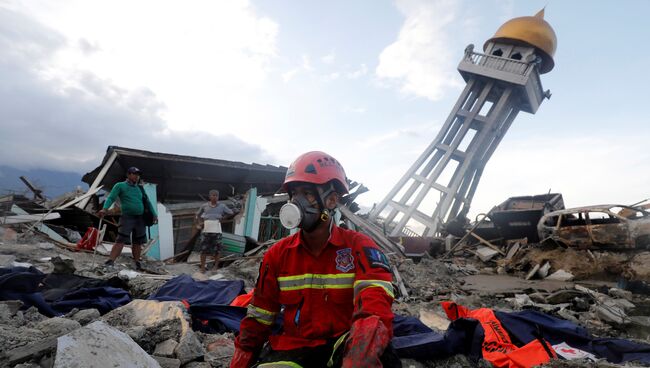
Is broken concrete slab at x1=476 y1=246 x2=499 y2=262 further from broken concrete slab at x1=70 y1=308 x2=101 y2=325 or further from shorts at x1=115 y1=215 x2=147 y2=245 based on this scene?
broken concrete slab at x1=70 y1=308 x2=101 y2=325

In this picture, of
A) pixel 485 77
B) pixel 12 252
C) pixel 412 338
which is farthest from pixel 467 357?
pixel 485 77

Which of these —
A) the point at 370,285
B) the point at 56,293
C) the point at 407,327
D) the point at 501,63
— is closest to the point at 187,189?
the point at 56,293

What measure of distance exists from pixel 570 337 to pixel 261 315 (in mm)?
3270

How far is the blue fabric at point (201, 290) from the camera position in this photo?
14.4 ft

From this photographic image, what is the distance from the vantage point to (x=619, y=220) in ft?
29.3

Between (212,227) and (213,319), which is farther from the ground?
(212,227)

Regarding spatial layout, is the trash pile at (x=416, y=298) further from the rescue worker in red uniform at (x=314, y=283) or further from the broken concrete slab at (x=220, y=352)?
the rescue worker in red uniform at (x=314, y=283)

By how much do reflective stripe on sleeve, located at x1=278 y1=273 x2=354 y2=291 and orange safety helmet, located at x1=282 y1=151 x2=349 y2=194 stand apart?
1.64 ft

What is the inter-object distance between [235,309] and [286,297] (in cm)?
222

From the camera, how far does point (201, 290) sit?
4645 mm

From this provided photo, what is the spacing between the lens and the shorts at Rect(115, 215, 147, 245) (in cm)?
615

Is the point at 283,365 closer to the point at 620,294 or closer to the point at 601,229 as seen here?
the point at 620,294

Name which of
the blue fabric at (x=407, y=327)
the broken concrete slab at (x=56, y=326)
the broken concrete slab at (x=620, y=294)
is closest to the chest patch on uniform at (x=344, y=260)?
the blue fabric at (x=407, y=327)

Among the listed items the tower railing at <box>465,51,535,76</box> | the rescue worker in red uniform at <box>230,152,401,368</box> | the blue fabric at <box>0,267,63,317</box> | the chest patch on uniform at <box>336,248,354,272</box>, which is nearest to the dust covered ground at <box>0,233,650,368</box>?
the blue fabric at <box>0,267,63,317</box>
